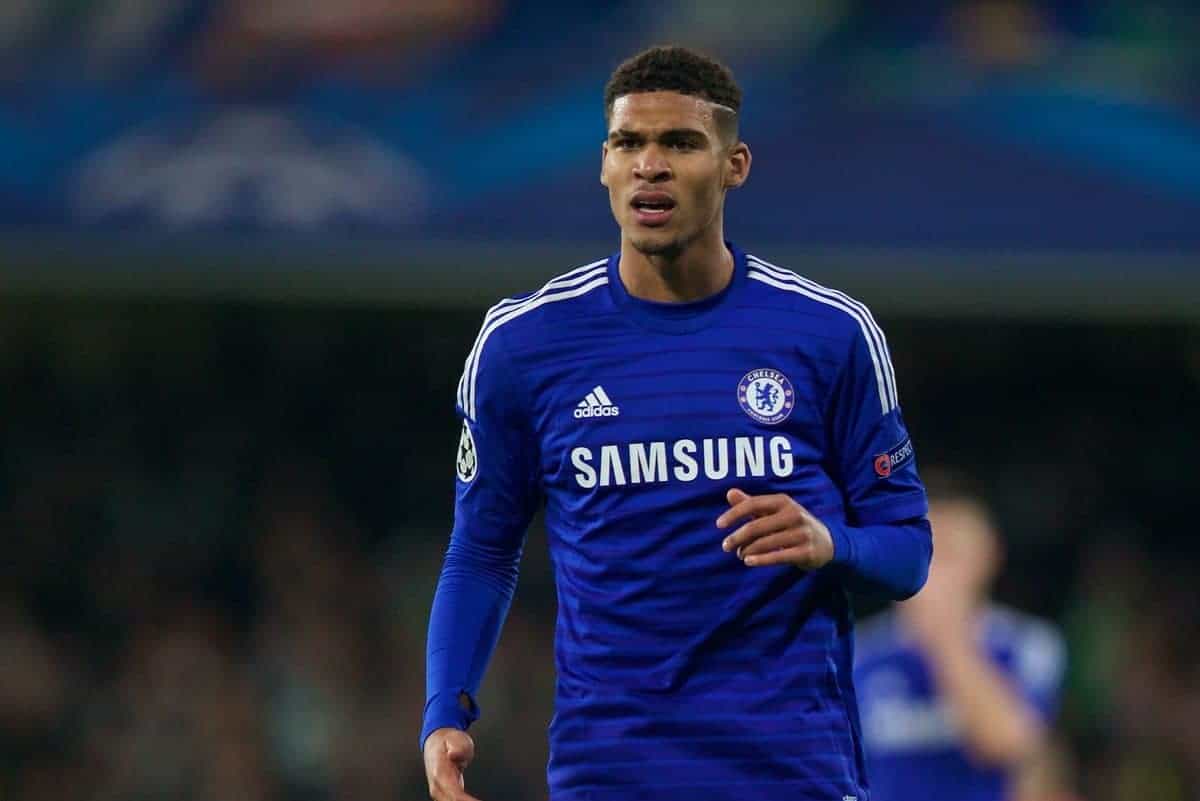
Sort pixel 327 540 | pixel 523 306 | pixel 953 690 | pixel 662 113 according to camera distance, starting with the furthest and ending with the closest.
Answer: pixel 327 540 → pixel 953 690 → pixel 523 306 → pixel 662 113

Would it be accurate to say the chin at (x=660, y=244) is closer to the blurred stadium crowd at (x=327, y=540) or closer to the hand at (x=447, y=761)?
the hand at (x=447, y=761)

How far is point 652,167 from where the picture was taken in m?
3.61

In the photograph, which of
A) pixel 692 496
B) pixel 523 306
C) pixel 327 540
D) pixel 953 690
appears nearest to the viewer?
pixel 692 496

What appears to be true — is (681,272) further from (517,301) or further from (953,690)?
(953,690)

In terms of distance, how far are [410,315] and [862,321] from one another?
27.4 ft

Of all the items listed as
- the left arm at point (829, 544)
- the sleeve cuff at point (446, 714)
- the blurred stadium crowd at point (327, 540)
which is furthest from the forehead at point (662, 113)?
the blurred stadium crowd at point (327, 540)

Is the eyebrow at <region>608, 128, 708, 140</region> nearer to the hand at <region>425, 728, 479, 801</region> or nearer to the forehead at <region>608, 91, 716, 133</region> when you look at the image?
the forehead at <region>608, 91, 716, 133</region>

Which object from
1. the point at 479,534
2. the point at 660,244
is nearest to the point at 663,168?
the point at 660,244

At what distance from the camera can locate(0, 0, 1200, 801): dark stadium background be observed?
843 cm

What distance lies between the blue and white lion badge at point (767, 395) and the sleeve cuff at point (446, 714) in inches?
27.9

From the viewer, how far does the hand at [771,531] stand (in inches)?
128

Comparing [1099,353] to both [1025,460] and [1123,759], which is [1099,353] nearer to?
[1025,460]

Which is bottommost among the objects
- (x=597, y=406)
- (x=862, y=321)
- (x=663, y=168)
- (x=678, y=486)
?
(x=678, y=486)

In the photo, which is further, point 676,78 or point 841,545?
point 676,78
